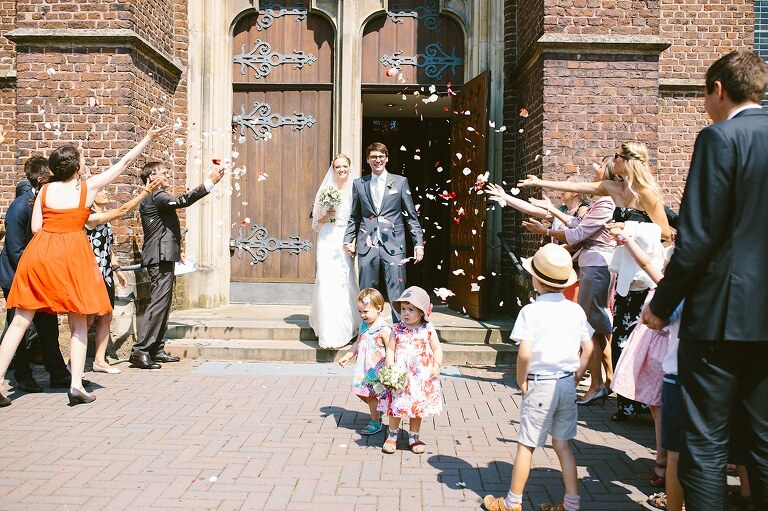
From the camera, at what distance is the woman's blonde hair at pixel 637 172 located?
430cm

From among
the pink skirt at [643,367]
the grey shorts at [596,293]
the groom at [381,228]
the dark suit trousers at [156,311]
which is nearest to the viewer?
the pink skirt at [643,367]

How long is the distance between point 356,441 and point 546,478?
130cm

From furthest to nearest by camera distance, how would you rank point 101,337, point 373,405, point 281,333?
point 281,333, point 101,337, point 373,405

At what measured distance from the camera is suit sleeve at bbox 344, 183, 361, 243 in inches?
265

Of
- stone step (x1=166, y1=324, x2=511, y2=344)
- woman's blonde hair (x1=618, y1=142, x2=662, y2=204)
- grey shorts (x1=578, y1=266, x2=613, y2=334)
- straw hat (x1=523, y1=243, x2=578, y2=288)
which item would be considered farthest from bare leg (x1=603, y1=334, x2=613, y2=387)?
straw hat (x1=523, y1=243, x2=578, y2=288)

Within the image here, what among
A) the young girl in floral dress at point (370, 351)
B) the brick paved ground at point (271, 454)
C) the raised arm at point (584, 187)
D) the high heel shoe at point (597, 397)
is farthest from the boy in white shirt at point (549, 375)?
the high heel shoe at point (597, 397)

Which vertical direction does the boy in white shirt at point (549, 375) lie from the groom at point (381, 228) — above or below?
below

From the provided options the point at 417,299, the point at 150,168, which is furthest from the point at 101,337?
the point at 417,299

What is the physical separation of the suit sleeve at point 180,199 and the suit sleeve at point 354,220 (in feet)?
4.77

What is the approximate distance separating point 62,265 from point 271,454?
234cm

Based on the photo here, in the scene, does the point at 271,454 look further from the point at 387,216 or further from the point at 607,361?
the point at 607,361

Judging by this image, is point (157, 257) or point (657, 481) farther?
point (157, 257)

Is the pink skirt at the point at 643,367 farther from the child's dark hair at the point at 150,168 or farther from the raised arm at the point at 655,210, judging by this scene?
the child's dark hair at the point at 150,168

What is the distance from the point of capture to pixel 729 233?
2553 millimetres
